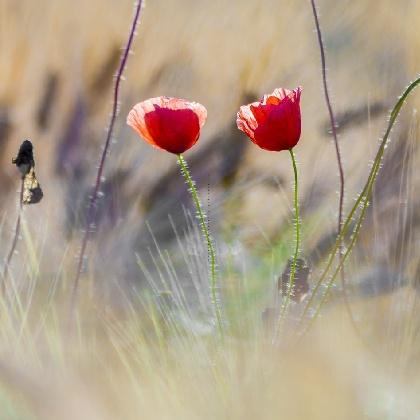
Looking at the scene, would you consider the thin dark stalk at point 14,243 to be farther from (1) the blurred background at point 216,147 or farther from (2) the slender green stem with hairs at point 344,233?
(2) the slender green stem with hairs at point 344,233

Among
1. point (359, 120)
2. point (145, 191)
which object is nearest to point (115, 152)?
point (145, 191)

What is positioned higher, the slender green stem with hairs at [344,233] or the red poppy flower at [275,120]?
the red poppy flower at [275,120]

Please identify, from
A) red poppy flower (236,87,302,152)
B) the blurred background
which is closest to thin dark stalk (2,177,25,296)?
the blurred background

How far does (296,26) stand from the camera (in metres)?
0.39

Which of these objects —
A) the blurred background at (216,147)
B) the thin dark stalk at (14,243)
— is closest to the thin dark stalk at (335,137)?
the blurred background at (216,147)

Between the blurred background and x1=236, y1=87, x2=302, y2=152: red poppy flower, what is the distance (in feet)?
0.21

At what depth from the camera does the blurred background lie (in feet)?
1.16

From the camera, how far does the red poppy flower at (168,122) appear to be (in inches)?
11.7

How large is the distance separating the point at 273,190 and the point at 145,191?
7 centimetres

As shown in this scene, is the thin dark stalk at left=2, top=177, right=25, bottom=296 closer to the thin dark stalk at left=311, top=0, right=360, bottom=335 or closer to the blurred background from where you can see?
the blurred background

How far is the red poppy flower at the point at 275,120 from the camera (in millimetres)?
301

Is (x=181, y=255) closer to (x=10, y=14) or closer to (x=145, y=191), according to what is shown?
(x=145, y=191)

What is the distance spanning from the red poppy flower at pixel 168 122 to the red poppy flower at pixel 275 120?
0.02 meters

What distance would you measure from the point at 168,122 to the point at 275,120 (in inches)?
1.7
